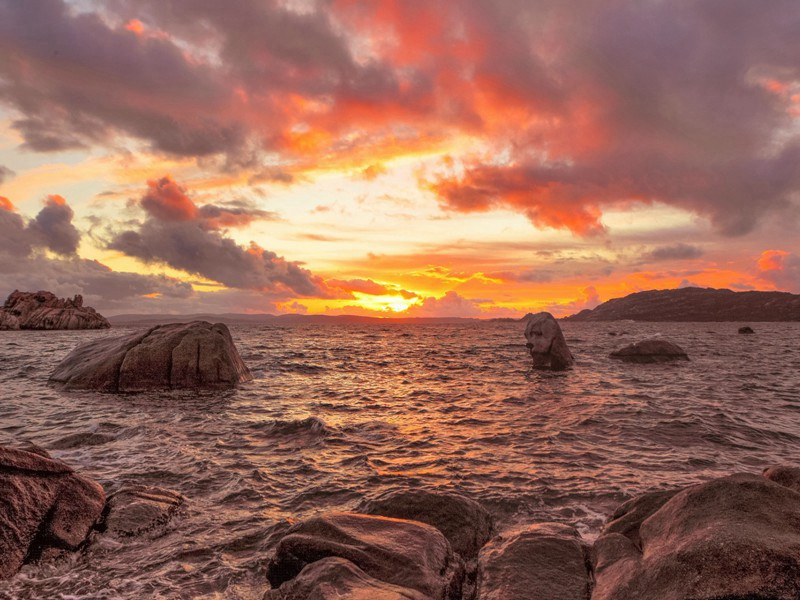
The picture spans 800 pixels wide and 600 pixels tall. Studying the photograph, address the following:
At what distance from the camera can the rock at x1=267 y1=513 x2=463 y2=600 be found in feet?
16.7

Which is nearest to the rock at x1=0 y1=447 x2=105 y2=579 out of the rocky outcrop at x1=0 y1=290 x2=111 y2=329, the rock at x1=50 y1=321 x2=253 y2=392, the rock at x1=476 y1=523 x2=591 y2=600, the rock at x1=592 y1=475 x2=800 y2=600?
the rock at x1=476 y1=523 x2=591 y2=600

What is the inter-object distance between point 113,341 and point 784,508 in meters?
24.8

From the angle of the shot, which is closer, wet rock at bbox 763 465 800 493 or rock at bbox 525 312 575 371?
wet rock at bbox 763 465 800 493

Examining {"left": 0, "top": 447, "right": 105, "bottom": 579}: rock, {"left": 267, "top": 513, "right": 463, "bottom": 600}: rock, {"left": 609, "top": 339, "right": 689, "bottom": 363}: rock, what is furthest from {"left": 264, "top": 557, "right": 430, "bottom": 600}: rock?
{"left": 609, "top": 339, "right": 689, "bottom": 363}: rock

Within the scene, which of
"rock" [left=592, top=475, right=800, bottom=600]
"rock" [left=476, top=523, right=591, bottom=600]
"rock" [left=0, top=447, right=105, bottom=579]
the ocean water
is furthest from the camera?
the ocean water

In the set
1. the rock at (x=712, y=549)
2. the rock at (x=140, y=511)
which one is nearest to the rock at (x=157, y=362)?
the rock at (x=140, y=511)

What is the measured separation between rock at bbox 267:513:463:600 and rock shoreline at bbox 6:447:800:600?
15mm

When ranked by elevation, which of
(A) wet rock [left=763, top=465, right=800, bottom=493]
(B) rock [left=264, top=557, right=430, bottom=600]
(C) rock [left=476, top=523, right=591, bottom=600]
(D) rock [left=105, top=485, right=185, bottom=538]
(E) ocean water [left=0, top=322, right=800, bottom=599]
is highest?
(A) wet rock [left=763, top=465, right=800, bottom=493]

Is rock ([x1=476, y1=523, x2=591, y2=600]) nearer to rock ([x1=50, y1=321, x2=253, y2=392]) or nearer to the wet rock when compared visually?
the wet rock

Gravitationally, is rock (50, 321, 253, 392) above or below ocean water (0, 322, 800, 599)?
above

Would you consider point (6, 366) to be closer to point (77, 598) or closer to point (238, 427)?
point (238, 427)

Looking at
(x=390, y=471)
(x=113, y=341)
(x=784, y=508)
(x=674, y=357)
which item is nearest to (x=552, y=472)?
(x=390, y=471)

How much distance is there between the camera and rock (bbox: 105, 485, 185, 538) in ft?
22.8

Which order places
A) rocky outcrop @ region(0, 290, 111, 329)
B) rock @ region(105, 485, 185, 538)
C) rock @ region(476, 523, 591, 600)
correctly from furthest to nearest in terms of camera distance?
rocky outcrop @ region(0, 290, 111, 329), rock @ region(105, 485, 185, 538), rock @ region(476, 523, 591, 600)
